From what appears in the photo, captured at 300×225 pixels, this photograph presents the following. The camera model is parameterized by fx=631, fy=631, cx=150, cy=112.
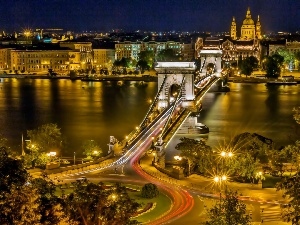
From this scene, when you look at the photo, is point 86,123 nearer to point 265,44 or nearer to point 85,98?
point 85,98

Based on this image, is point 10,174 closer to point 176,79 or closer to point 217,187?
point 217,187

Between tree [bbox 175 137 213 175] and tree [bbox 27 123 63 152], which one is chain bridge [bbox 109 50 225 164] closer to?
tree [bbox 175 137 213 175]

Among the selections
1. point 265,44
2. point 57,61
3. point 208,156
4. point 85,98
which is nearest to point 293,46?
point 265,44

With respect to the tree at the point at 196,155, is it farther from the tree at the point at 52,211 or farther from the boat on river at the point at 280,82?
the boat on river at the point at 280,82

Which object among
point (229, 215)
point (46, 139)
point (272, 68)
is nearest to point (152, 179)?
point (46, 139)

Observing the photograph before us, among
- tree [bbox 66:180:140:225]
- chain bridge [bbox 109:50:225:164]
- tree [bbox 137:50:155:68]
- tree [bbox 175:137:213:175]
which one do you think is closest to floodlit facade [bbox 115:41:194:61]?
tree [bbox 137:50:155:68]

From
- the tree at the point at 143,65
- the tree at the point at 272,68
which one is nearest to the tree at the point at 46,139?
the tree at the point at 272,68

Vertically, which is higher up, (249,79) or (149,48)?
(149,48)
